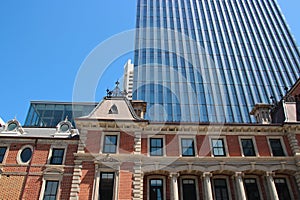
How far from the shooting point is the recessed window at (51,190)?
2209 cm

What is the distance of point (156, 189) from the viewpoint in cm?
2300

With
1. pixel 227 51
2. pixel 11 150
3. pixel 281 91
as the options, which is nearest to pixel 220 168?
pixel 11 150

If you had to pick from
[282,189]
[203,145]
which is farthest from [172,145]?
[282,189]

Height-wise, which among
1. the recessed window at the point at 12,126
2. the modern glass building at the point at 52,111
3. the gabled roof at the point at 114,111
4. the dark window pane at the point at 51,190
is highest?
the modern glass building at the point at 52,111

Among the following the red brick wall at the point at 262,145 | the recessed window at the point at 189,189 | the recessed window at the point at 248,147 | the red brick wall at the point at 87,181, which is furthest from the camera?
the recessed window at the point at 248,147

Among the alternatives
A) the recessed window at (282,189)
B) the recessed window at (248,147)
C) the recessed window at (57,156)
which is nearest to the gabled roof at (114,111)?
the recessed window at (57,156)

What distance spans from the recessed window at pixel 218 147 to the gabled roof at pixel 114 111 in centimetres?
760

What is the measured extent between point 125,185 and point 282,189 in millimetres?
14458

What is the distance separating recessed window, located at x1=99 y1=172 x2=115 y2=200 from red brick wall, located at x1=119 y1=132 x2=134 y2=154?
2399 millimetres

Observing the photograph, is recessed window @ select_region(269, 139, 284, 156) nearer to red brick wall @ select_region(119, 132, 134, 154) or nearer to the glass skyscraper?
red brick wall @ select_region(119, 132, 134, 154)

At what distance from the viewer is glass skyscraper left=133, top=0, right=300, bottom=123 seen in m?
60.3

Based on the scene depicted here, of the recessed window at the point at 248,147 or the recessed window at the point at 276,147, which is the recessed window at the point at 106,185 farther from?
the recessed window at the point at 276,147

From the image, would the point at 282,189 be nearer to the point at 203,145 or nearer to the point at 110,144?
the point at 203,145

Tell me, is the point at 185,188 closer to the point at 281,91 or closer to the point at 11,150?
the point at 11,150
